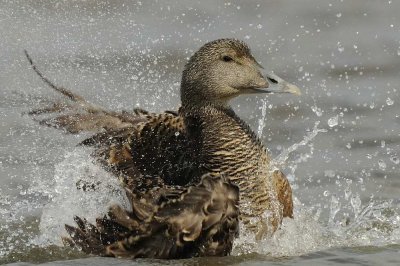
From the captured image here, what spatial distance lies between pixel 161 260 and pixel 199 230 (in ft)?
1.19

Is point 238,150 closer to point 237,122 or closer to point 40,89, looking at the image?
point 237,122

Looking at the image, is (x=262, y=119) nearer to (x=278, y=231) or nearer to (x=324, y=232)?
(x=324, y=232)

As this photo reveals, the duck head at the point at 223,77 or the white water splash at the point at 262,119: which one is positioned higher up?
the duck head at the point at 223,77

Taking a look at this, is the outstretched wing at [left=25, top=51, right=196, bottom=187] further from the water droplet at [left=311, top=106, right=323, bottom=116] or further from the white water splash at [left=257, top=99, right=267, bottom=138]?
the water droplet at [left=311, top=106, right=323, bottom=116]

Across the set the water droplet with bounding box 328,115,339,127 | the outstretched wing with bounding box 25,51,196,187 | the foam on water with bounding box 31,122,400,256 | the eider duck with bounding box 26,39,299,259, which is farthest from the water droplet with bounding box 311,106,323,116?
the eider duck with bounding box 26,39,299,259

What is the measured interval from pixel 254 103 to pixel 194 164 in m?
4.12

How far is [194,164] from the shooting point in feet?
26.7

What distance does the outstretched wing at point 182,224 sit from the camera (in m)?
7.27

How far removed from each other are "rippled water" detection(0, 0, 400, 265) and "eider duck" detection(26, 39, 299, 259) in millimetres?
128

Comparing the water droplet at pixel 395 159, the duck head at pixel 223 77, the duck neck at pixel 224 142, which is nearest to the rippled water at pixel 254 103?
the water droplet at pixel 395 159

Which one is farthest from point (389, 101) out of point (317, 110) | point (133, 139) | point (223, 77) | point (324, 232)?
point (133, 139)

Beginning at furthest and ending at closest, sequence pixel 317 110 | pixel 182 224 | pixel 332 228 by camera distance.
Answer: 1. pixel 317 110
2. pixel 332 228
3. pixel 182 224

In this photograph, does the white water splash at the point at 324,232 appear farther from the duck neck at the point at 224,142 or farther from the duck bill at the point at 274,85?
the duck bill at the point at 274,85

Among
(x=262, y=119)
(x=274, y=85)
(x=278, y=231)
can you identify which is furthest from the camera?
(x=262, y=119)
